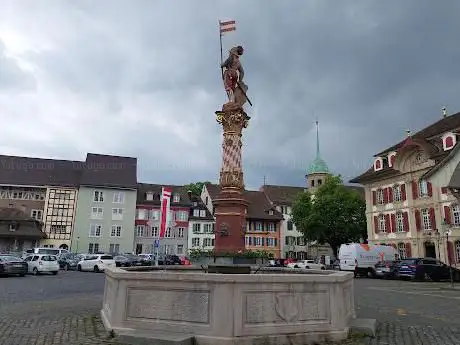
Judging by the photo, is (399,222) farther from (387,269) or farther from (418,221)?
(387,269)

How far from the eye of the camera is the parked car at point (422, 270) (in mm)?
32000

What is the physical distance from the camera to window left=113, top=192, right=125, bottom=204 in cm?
6950

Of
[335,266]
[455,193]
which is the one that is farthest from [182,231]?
[455,193]

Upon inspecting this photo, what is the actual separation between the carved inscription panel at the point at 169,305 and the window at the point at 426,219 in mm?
40862

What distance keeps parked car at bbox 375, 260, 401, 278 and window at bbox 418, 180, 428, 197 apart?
11.7 metres

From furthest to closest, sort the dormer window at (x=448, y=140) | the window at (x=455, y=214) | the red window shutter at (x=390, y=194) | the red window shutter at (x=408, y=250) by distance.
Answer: the red window shutter at (x=390, y=194) < the red window shutter at (x=408, y=250) < the dormer window at (x=448, y=140) < the window at (x=455, y=214)

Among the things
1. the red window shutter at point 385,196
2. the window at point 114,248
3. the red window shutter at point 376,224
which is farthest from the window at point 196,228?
the red window shutter at point 385,196

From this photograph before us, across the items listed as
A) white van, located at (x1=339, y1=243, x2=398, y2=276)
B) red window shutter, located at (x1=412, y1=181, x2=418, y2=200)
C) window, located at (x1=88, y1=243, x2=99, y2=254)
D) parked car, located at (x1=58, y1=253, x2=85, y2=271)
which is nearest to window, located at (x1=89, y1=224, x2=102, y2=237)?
window, located at (x1=88, y1=243, x2=99, y2=254)

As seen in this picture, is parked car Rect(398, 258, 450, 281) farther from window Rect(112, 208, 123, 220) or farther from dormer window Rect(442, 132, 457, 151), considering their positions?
window Rect(112, 208, 123, 220)

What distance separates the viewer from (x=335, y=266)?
49.0 meters

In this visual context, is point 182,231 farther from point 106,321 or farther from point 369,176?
point 106,321

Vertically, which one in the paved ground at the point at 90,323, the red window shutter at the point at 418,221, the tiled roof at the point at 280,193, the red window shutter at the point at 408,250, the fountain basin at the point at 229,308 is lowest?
the paved ground at the point at 90,323


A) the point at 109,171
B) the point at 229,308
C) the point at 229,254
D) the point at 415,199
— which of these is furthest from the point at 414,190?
the point at 109,171

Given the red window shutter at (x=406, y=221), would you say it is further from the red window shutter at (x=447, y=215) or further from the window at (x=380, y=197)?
the red window shutter at (x=447, y=215)
